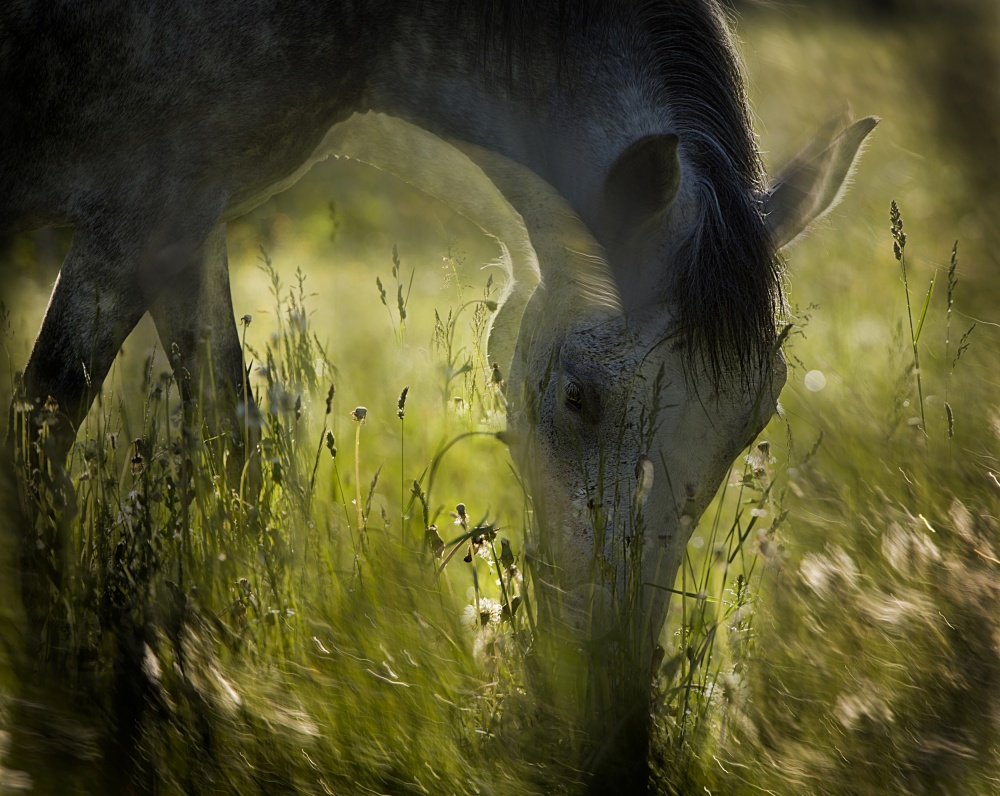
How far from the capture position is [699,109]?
2303 millimetres

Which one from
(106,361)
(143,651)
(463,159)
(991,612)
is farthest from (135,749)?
(463,159)

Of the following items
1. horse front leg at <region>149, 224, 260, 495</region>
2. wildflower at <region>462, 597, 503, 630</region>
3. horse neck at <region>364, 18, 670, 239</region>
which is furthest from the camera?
horse front leg at <region>149, 224, 260, 495</region>

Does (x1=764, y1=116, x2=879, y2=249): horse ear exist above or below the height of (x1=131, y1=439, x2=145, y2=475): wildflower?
above

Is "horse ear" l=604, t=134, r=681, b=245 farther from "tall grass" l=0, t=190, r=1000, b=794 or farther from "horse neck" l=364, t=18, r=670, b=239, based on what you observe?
"tall grass" l=0, t=190, r=1000, b=794

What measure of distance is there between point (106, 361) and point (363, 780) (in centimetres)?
135

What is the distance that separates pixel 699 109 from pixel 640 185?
446mm

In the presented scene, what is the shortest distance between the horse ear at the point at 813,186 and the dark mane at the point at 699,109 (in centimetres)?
6

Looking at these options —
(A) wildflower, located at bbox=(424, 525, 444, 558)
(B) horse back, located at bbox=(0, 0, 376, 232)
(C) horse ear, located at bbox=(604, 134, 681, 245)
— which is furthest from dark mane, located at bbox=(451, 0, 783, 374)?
(A) wildflower, located at bbox=(424, 525, 444, 558)

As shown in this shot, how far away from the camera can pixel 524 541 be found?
2.01 m

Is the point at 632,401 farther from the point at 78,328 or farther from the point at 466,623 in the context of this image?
the point at 78,328

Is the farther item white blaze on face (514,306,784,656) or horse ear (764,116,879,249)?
horse ear (764,116,879,249)

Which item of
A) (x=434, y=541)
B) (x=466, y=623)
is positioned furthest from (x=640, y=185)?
(x=466, y=623)

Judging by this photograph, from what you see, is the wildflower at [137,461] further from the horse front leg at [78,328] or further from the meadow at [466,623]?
the horse front leg at [78,328]

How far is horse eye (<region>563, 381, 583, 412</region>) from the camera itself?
210cm
